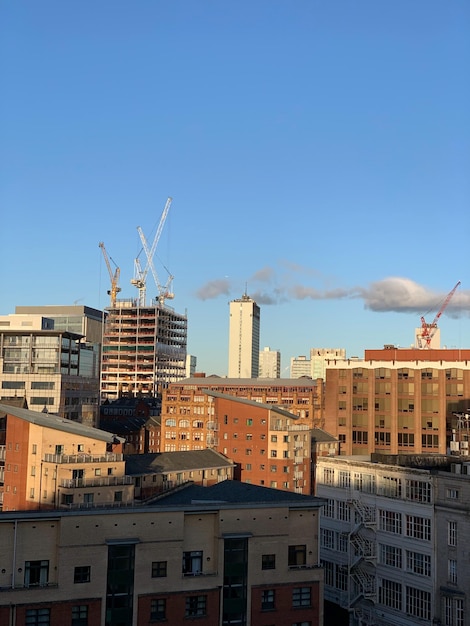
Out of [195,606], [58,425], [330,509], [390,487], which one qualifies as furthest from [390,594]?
[58,425]

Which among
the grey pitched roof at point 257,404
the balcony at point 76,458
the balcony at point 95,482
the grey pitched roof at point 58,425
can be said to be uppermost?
the grey pitched roof at point 257,404

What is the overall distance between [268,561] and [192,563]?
6.22 m

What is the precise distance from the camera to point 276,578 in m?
61.4

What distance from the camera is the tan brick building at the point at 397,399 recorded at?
5748 inches

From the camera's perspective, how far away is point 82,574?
56.0 metres

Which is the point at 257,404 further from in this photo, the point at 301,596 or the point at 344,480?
the point at 301,596

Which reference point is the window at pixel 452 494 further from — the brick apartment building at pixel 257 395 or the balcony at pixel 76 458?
the brick apartment building at pixel 257 395

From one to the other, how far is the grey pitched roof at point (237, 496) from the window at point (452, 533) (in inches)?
580

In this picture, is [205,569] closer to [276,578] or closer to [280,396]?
[276,578]

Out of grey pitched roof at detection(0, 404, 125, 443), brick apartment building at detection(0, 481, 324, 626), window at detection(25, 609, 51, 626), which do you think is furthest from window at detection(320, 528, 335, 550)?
window at detection(25, 609, 51, 626)

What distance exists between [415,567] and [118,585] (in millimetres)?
33270

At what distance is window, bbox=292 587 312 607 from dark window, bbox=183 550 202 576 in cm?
823

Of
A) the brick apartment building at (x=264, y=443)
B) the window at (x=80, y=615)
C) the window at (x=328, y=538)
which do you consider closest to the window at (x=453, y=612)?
the window at (x=328, y=538)

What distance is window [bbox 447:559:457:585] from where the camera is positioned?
72.2 metres
